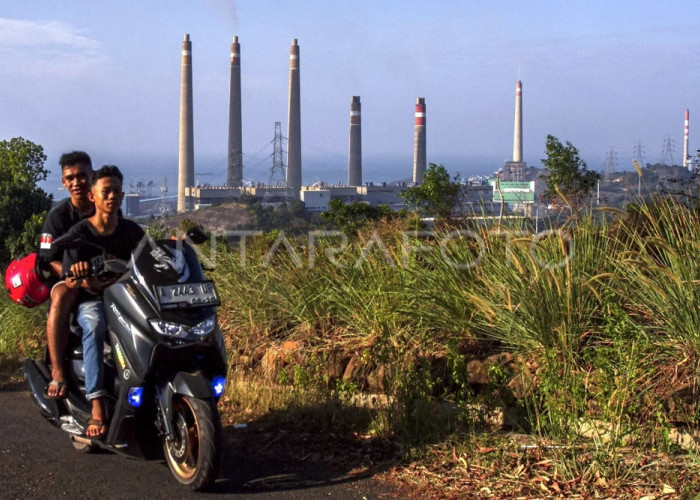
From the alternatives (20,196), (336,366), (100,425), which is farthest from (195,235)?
(20,196)

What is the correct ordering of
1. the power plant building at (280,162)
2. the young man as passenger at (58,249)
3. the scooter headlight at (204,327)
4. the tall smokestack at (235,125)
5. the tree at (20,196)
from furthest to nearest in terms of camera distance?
the tall smokestack at (235,125) → the power plant building at (280,162) → the tree at (20,196) → the young man as passenger at (58,249) → the scooter headlight at (204,327)

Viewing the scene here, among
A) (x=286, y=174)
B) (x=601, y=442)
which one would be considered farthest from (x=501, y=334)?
(x=286, y=174)

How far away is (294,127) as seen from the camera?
419ft

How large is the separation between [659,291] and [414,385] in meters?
1.56

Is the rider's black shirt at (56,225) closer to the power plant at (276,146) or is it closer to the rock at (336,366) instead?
the rock at (336,366)

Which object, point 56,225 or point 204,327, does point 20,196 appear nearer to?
point 56,225

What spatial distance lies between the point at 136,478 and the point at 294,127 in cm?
12459

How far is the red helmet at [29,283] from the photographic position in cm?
546

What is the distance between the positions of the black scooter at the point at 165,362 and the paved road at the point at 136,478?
6.6 inches

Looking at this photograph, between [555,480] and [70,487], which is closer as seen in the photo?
[555,480]

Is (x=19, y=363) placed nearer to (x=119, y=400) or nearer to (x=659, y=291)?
(x=119, y=400)

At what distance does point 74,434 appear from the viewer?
5.07 m

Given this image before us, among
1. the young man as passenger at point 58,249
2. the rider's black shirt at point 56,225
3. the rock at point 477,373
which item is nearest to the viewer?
the young man as passenger at point 58,249

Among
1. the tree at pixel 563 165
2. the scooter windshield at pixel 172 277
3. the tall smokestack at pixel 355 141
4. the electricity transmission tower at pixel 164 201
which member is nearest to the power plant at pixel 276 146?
the tall smokestack at pixel 355 141
